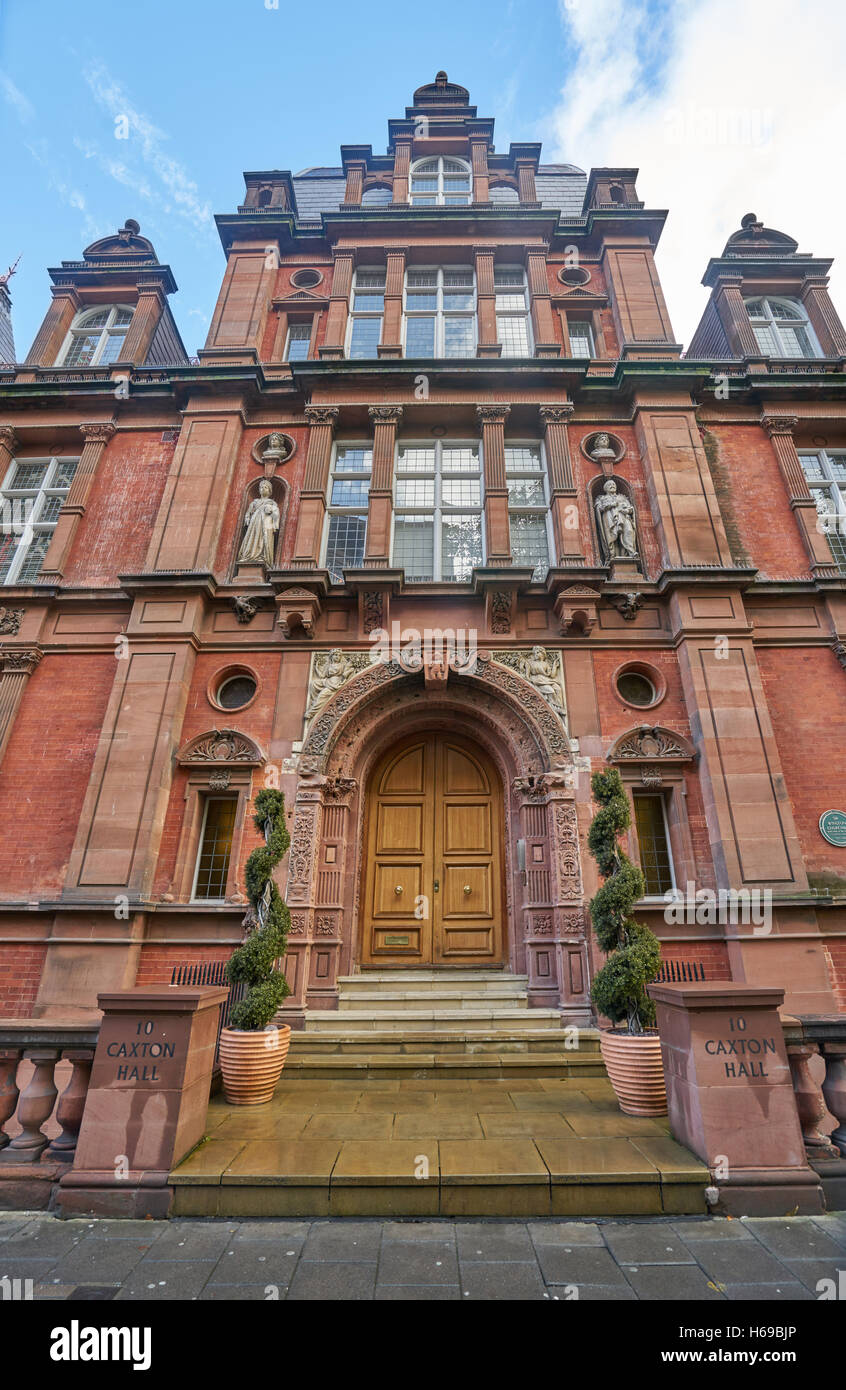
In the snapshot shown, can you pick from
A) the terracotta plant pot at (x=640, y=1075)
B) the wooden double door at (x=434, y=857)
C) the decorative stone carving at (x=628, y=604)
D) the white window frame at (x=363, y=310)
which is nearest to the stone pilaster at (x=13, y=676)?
the wooden double door at (x=434, y=857)

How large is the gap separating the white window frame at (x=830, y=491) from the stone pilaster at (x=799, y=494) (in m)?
0.24

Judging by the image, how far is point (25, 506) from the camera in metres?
13.5

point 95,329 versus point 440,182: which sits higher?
Answer: point 440,182

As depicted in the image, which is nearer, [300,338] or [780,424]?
[780,424]

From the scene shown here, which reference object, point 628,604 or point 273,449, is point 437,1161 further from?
point 273,449

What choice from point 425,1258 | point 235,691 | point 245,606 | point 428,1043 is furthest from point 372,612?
point 425,1258

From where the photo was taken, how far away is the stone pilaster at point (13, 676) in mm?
11070

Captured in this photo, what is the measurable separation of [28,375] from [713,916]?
18.3 metres

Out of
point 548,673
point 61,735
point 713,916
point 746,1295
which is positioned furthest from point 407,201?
point 746,1295

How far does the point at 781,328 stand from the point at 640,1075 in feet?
57.1

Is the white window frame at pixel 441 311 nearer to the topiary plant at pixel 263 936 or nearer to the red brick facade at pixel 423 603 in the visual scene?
the red brick facade at pixel 423 603

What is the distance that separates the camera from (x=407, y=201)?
16312 mm

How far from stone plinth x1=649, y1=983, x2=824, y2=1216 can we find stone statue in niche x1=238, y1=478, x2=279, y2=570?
1007 centimetres

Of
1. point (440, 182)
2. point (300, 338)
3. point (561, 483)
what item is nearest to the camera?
point (561, 483)
